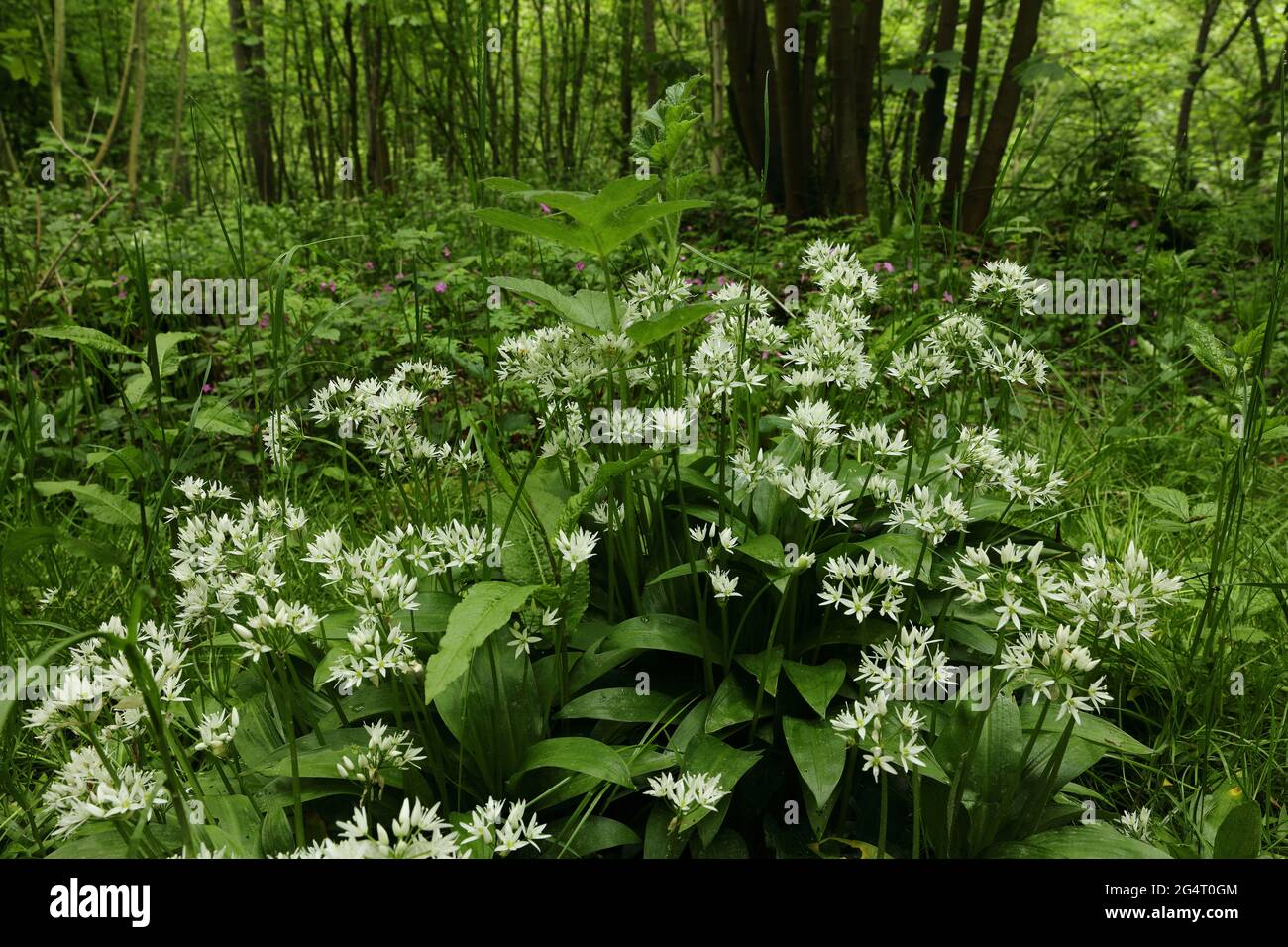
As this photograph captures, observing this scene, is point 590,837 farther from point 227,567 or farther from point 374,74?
point 374,74

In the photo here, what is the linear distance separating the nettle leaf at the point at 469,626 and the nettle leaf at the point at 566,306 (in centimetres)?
55

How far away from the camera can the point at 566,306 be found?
5.32 feet

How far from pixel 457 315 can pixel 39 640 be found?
7.66 ft

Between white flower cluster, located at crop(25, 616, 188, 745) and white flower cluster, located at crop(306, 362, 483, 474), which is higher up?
white flower cluster, located at crop(306, 362, 483, 474)

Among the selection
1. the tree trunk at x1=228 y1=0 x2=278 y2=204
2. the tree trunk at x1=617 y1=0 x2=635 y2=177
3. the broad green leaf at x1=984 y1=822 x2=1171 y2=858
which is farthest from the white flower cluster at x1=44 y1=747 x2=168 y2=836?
the tree trunk at x1=617 y1=0 x2=635 y2=177

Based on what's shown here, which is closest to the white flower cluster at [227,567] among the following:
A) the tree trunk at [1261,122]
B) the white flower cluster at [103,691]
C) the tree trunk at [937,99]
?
the white flower cluster at [103,691]

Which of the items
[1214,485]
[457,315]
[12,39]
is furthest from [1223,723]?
[12,39]

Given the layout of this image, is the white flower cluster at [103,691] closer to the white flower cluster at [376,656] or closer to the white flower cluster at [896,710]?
the white flower cluster at [376,656]

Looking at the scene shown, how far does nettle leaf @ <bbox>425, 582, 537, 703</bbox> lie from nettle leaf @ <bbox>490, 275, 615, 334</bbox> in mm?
547

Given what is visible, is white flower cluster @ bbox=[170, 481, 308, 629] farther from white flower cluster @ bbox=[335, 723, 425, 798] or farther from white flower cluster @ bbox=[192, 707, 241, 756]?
white flower cluster @ bbox=[335, 723, 425, 798]

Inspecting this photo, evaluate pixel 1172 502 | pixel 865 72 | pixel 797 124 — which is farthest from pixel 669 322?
pixel 865 72

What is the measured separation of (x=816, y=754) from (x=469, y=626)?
25.9 inches

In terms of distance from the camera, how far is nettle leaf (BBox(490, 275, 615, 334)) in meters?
1.52
